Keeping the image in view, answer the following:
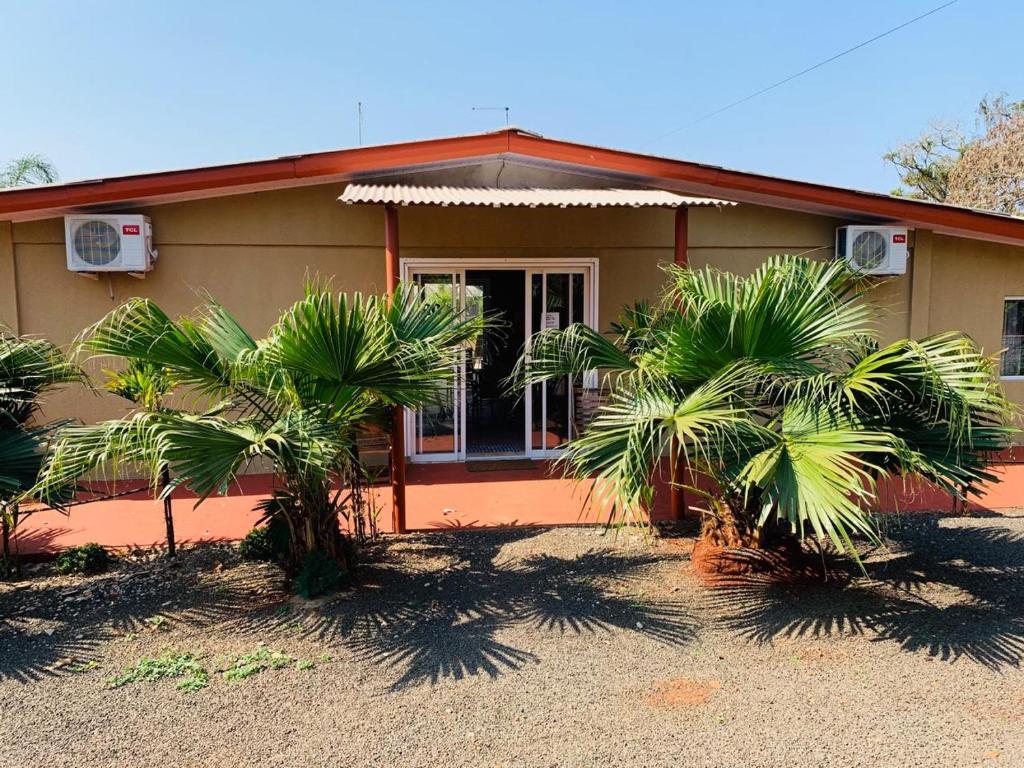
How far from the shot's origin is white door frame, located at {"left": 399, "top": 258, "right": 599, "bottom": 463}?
785 cm

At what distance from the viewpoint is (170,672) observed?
3.45 meters

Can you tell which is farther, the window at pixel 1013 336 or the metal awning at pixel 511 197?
the window at pixel 1013 336

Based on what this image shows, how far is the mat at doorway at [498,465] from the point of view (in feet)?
25.6

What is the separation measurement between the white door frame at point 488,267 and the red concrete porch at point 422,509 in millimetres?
619

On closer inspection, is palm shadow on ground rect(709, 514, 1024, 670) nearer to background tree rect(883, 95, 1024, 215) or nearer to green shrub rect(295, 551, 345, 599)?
green shrub rect(295, 551, 345, 599)

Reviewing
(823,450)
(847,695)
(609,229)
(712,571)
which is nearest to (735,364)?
(823,450)

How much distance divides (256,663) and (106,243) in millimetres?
5130

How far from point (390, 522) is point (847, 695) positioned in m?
3.97

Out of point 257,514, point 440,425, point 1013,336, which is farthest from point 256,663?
point 1013,336

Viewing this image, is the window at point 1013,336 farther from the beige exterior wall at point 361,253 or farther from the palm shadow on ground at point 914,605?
the palm shadow on ground at point 914,605

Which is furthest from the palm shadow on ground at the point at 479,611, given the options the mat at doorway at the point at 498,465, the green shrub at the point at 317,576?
the mat at doorway at the point at 498,465

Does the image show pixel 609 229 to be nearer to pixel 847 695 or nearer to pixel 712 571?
pixel 712 571

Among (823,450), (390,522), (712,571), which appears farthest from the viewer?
(390,522)

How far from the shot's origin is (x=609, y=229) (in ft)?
26.1
